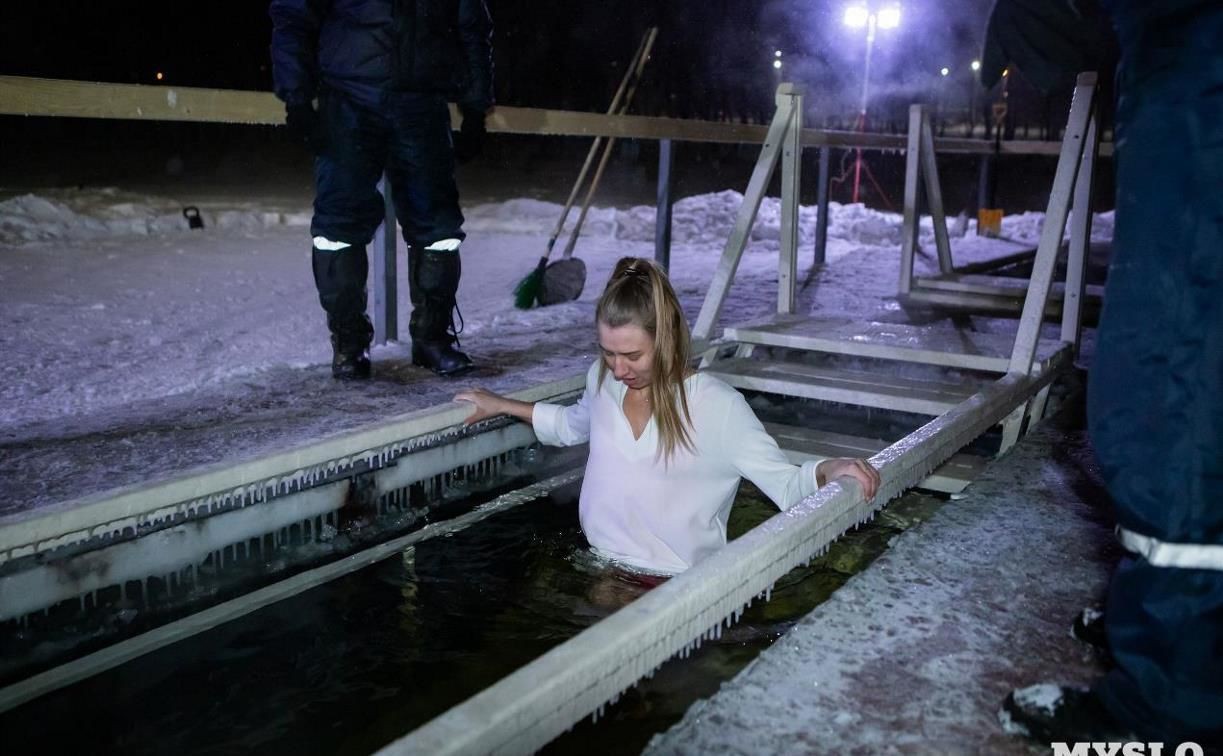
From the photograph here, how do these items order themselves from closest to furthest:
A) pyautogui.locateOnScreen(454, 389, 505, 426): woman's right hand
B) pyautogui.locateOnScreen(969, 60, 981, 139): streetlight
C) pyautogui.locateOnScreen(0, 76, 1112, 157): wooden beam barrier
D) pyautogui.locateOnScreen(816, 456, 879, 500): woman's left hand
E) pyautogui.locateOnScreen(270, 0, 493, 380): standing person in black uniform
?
pyautogui.locateOnScreen(816, 456, 879, 500): woman's left hand, pyautogui.locateOnScreen(454, 389, 505, 426): woman's right hand, pyautogui.locateOnScreen(0, 76, 1112, 157): wooden beam barrier, pyautogui.locateOnScreen(270, 0, 493, 380): standing person in black uniform, pyautogui.locateOnScreen(969, 60, 981, 139): streetlight

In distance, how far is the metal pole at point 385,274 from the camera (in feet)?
15.3

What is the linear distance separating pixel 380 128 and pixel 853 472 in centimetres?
255

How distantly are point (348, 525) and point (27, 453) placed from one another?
1031 mm

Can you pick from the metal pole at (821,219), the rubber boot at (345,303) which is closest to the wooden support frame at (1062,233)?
the metal pole at (821,219)

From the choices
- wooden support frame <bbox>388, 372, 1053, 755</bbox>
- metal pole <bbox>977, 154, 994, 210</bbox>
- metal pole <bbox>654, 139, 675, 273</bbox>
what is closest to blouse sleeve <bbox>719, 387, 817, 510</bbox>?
wooden support frame <bbox>388, 372, 1053, 755</bbox>

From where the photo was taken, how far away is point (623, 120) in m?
5.75

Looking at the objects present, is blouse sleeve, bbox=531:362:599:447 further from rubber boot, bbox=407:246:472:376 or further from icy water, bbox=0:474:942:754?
rubber boot, bbox=407:246:472:376

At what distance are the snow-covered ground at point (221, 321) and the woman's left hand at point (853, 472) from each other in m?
1.64

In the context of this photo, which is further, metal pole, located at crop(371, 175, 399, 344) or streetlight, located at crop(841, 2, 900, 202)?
streetlight, located at crop(841, 2, 900, 202)

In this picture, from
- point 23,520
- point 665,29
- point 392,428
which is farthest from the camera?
point 665,29

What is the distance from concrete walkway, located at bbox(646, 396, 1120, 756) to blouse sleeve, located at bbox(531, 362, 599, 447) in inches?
40.3

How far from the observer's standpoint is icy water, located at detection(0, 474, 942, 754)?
2.18 m

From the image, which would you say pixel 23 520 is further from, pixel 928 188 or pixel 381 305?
pixel 928 188

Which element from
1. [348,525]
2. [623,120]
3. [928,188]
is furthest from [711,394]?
[928,188]
